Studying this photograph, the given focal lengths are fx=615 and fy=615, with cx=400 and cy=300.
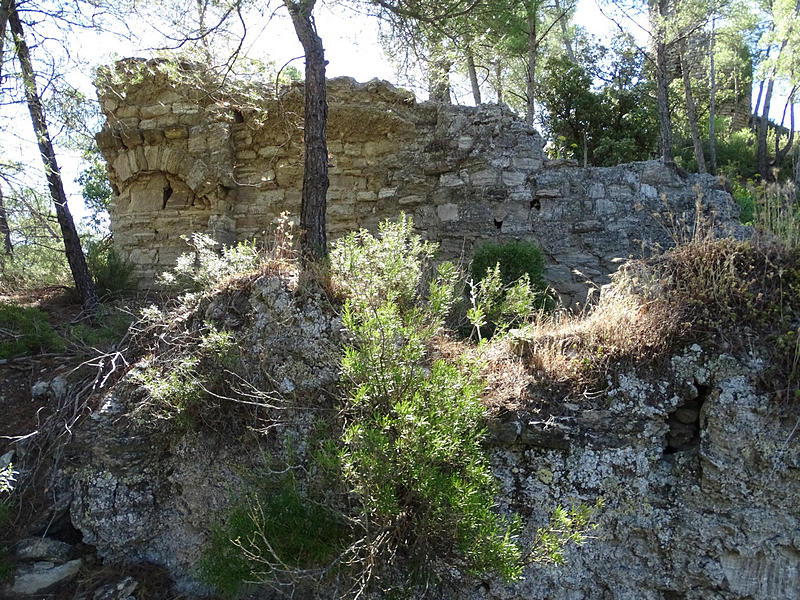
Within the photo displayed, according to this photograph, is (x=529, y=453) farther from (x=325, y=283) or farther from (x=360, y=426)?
(x=325, y=283)

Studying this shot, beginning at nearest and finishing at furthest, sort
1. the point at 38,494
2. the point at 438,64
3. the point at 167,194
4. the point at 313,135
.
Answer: the point at 38,494 < the point at 313,135 < the point at 438,64 < the point at 167,194

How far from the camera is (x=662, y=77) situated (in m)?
10.8

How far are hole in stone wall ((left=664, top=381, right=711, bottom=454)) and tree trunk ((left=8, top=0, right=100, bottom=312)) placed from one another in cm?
542

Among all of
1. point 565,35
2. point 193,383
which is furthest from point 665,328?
point 565,35

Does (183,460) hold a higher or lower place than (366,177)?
lower

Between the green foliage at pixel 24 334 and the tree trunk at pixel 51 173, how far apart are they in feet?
2.66

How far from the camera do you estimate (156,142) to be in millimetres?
7844

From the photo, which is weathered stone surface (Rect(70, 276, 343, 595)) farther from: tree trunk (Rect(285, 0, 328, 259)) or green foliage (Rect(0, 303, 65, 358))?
tree trunk (Rect(285, 0, 328, 259))

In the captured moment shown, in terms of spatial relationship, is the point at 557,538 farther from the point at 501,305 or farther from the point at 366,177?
the point at 366,177

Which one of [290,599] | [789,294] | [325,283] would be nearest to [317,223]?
[325,283]

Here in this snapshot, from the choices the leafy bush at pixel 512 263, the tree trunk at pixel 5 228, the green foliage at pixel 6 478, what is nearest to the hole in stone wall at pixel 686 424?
the leafy bush at pixel 512 263

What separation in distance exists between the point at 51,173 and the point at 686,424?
5.71 meters

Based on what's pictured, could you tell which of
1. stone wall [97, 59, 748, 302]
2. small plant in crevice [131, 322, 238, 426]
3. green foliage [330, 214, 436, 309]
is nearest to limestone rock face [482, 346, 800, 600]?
green foliage [330, 214, 436, 309]

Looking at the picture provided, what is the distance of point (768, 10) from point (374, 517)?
58.1ft
